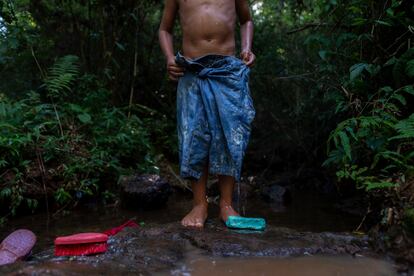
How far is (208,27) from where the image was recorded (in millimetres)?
3166

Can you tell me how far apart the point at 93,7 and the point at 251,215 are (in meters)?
4.06

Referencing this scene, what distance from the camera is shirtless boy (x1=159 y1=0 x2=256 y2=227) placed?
121 inches

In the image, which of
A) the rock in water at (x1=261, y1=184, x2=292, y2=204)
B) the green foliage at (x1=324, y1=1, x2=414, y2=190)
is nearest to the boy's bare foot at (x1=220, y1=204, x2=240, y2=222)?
the green foliage at (x1=324, y1=1, x2=414, y2=190)

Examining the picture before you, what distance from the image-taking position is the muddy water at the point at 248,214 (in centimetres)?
219

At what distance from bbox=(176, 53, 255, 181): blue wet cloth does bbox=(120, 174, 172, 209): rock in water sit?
173cm

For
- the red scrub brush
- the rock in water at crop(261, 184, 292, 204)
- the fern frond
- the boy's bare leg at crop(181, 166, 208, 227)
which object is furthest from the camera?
the fern frond

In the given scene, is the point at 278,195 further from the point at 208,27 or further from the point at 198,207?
the point at 208,27

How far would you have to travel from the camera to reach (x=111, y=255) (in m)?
2.35

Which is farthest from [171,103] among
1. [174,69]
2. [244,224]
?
[244,224]

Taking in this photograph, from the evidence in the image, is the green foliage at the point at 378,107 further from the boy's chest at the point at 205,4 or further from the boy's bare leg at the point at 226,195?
the boy's chest at the point at 205,4

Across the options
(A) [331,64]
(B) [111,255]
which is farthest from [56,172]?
(A) [331,64]

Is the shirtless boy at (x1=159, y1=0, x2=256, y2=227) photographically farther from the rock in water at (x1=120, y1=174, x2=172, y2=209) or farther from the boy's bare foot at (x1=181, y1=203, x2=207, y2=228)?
the rock in water at (x1=120, y1=174, x2=172, y2=209)

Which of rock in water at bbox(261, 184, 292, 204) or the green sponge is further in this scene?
rock in water at bbox(261, 184, 292, 204)

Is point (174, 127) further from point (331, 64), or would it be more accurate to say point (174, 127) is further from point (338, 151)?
point (338, 151)
